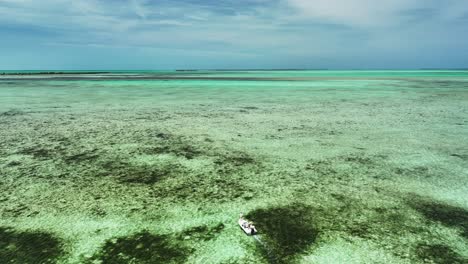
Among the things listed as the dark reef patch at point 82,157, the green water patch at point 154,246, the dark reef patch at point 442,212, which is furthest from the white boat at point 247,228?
the dark reef patch at point 82,157

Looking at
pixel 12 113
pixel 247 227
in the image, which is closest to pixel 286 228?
pixel 247 227

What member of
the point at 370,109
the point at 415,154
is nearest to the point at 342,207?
the point at 415,154

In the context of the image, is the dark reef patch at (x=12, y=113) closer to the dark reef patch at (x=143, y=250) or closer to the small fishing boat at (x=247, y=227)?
the dark reef patch at (x=143, y=250)

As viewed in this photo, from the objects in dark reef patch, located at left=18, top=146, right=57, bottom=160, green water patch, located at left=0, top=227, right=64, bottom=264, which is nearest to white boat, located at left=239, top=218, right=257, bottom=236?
green water patch, located at left=0, top=227, right=64, bottom=264

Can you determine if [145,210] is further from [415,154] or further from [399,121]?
[399,121]

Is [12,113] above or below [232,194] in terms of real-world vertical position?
above

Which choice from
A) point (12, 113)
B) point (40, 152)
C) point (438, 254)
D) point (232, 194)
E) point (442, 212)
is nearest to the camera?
point (438, 254)

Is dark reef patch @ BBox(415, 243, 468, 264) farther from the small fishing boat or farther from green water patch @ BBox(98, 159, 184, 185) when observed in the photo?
green water patch @ BBox(98, 159, 184, 185)

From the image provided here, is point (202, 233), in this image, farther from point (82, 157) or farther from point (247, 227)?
point (82, 157)
